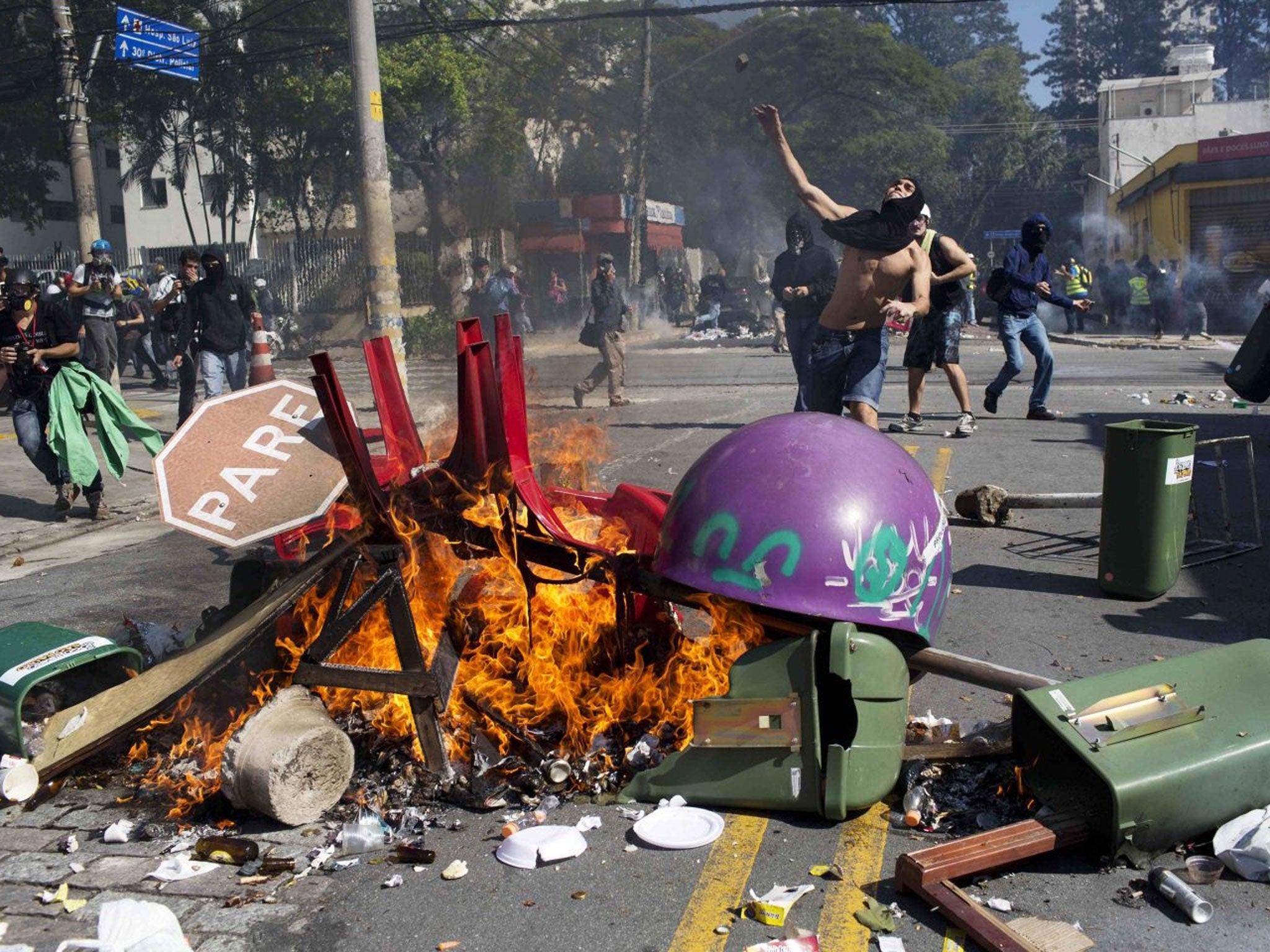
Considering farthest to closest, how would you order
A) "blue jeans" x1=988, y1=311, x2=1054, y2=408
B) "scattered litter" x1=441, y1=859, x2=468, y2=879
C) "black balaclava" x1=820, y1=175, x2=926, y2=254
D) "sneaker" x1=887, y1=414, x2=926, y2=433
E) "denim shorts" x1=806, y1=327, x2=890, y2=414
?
"blue jeans" x1=988, y1=311, x2=1054, y2=408 < "sneaker" x1=887, y1=414, x2=926, y2=433 < "denim shorts" x1=806, y1=327, x2=890, y2=414 < "black balaclava" x1=820, y1=175, x2=926, y2=254 < "scattered litter" x1=441, y1=859, x2=468, y2=879

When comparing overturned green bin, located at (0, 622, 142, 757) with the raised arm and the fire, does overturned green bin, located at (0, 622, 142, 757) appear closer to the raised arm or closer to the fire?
the fire

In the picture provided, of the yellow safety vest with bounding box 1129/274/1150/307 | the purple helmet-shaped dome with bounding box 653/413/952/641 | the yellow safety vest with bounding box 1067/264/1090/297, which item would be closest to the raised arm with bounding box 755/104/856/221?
the purple helmet-shaped dome with bounding box 653/413/952/641

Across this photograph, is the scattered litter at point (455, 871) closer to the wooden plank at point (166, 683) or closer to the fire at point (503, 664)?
the fire at point (503, 664)

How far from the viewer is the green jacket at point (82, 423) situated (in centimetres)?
862

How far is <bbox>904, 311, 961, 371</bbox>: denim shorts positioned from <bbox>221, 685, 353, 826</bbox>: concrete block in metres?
7.83

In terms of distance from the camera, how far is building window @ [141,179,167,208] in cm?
4309

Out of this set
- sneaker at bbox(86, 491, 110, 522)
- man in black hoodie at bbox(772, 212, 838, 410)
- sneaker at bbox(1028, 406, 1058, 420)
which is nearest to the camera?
sneaker at bbox(86, 491, 110, 522)

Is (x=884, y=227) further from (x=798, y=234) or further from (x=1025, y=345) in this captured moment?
(x=1025, y=345)

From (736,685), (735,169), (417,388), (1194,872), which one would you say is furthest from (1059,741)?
(735,169)

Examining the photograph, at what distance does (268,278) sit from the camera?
31641 mm

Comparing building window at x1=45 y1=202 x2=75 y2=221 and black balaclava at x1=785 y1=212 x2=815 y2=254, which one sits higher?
building window at x1=45 y1=202 x2=75 y2=221

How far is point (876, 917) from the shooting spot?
3115 millimetres

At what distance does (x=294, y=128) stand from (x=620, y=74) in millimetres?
15125

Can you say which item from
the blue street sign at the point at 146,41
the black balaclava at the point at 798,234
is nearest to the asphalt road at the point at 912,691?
the black balaclava at the point at 798,234
